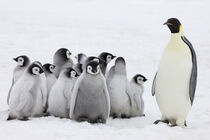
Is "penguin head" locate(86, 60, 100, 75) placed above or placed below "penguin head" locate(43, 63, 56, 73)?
above

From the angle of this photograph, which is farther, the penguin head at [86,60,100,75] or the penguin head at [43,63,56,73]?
the penguin head at [43,63,56,73]

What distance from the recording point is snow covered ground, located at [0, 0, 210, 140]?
3.99m

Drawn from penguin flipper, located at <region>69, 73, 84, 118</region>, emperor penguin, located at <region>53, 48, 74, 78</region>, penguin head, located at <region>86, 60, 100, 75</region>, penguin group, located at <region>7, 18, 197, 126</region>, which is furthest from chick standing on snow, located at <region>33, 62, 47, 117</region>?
emperor penguin, located at <region>53, 48, 74, 78</region>

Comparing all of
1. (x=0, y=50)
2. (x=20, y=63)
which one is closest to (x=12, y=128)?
(x=20, y=63)

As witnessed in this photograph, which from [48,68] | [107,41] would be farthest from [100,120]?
[107,41]

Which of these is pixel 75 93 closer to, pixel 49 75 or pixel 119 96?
pixel 119 96

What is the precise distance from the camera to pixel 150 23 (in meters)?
17.8

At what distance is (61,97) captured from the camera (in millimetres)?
5090

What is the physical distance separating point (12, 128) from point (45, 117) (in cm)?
106

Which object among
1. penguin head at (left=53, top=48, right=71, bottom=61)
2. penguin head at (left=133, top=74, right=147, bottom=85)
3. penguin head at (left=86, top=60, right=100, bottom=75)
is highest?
penguin head at (left=53, top=48, right=71, bottom=61)

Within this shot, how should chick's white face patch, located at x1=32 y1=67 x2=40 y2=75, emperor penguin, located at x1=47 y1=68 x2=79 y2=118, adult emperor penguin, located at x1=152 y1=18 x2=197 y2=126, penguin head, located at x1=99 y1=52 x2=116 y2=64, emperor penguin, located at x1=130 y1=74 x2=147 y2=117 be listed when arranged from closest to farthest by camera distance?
1. adult emperor penguin, located at x1=152 y1=18 x2=197 y2=126
2. chick's white face patch, located at x1=32 y1=67 x2=40 y2=75
3. emperor penguin, located at x1=47 y1=68 x2=79 y2=118
4. emperor penguin, located at x1=130 y1=74 x2=147 y2=117
5. penguin head, located at x1=99 y1=52 x2=116 y2=64

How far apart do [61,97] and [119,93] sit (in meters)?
0.82

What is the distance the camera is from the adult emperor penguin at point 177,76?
15.4ft

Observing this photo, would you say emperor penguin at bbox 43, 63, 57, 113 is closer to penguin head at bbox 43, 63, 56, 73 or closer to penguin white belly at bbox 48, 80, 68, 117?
penguin head at bbox 43, 63, 56, 73
